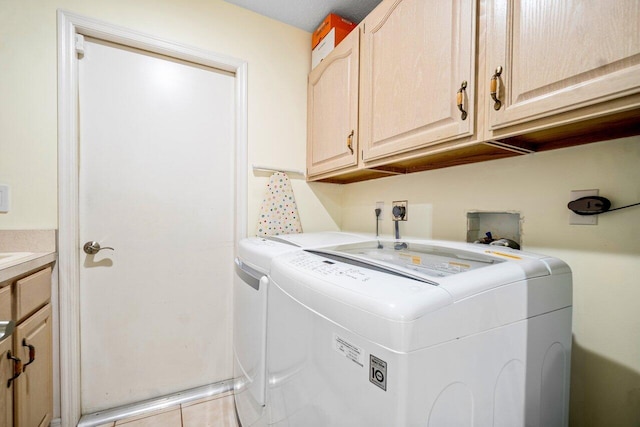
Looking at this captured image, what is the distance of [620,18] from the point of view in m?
0.59

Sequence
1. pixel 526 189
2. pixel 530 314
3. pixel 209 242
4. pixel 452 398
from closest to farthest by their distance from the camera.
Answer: pixel 452 398 → pixel 530 314 → pixel 526 189 → pixel 209 242

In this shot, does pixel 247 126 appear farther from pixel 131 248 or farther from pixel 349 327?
pixel 349 327

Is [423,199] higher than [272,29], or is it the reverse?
[272,29]

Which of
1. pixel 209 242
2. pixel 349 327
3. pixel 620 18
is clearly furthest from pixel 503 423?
pixel 209 242

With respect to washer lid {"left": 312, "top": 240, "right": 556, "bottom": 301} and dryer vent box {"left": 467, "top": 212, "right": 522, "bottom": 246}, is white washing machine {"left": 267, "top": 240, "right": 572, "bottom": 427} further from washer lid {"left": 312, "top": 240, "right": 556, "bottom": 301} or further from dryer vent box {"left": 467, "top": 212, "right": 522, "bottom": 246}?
dryer vent box {"left": 467, "top": 212, "right": 522, "bottom": 246}

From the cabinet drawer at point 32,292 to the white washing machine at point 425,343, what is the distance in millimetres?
951

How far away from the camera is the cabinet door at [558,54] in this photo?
58 centimetres

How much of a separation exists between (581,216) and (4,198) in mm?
2217

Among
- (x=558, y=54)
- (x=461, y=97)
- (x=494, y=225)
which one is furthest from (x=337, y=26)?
(x=494, y=225)

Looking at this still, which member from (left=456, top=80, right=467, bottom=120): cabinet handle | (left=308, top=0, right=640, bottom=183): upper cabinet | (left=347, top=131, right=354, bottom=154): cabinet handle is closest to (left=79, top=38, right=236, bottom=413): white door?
(left=347, top=131, right=354, bottom=154): cabinet handle

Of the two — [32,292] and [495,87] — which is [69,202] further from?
[495,87]

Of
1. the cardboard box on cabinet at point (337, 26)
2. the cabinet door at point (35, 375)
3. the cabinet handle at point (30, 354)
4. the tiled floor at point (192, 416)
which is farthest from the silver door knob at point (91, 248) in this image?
the cardboard box on cabinet at point (337, 26)

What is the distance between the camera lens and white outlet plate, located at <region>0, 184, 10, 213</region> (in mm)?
1157

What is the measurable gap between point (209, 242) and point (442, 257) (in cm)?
130
